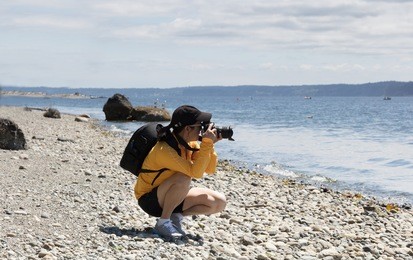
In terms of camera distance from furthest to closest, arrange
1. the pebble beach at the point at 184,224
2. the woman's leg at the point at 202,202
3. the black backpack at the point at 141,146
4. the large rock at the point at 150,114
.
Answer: the large rock at the point at 150,114
the woman's leg at the point at 202,202
the black backpack at the point at 141,146
the pebble beach at the point at 184,224

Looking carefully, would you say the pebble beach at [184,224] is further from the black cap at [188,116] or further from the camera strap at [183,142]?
the black cap at [188,116]

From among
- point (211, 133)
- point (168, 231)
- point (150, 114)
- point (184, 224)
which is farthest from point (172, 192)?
point (150, 114)

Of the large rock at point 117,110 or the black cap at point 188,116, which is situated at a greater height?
the black cap at point 188,116

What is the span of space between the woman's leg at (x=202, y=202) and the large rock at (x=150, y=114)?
1432 inches

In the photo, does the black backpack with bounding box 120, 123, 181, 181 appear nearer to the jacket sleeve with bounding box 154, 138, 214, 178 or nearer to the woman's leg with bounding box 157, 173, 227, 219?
the jacket sleeve with bounding box 154, 138, 214, 178

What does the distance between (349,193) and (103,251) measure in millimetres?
9835

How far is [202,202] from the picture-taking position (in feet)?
27.3

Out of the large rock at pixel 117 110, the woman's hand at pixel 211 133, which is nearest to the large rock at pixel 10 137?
the woman's hand at pixel 211 133

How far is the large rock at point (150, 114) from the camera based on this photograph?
147 feet

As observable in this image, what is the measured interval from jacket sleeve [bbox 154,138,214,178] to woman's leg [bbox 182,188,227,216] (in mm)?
593

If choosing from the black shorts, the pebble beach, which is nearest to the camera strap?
the black shorts

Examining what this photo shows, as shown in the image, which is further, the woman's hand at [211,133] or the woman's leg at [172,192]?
the woman's leg at [172,192]

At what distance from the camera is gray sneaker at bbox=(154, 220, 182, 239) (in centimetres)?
802

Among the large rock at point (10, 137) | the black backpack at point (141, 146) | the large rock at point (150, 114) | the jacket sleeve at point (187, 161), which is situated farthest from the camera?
the large rock at point (150, 114)
